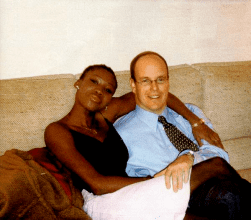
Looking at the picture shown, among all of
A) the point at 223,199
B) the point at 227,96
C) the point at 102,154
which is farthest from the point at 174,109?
the point at 223,199

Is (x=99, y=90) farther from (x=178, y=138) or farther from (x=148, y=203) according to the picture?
(x=148, y=203)

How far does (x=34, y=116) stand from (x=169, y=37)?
50.7 inches

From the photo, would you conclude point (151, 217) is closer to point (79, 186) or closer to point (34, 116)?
point (79, 186)

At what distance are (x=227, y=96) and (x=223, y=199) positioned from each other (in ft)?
3.32

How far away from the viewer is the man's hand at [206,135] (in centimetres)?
158

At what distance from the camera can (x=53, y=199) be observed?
1.17 metres

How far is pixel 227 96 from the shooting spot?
198cm

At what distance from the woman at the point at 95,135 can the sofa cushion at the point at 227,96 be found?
327mm

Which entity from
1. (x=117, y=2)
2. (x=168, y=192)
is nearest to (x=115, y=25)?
(x=117, y=2)

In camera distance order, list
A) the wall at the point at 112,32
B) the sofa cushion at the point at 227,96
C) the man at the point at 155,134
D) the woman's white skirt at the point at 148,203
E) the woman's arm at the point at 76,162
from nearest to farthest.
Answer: the woman's white skirt at the point at 148,203 → the woman's arm at the point at 76,162 → the man at the point at 155,134 → the wall at the point at 112,32 → the sofa cushion at the point at 227,96

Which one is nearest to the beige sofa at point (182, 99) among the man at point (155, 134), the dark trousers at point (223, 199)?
the man at point (155, 134)

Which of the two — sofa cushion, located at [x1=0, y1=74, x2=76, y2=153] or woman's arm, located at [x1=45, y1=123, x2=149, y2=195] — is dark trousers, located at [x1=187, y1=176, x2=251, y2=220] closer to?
woman's arm, located at [x1=45, y1=123, x2=149, y2=195]

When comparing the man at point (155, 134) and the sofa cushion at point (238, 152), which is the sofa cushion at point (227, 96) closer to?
the sofa cushion at point (238, 152)

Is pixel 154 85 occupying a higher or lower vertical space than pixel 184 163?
higher
